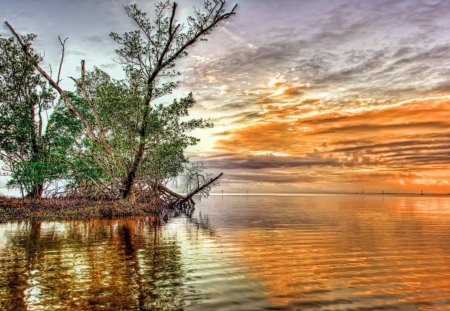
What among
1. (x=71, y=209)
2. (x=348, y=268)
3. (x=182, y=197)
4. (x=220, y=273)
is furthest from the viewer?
(x=182, y=197)

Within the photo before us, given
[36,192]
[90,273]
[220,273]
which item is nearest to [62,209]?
[36,192]

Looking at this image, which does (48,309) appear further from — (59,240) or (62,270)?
(59,240)

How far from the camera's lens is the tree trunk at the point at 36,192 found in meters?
33.9

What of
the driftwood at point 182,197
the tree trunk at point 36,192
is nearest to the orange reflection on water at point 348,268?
the driftwood at point 182,197

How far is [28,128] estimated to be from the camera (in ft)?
105

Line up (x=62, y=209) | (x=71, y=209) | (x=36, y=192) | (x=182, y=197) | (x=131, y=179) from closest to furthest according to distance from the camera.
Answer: (x=62, y=209) < (x=71, y=209) < (x=131, y=179) < (x=36, y=192) < (x=182, y=197)

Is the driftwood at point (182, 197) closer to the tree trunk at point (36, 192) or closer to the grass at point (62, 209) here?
the grass at point (62, 209)

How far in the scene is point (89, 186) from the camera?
3619 cm

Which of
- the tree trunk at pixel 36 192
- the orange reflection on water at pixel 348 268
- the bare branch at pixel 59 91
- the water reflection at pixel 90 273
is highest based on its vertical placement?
the bare branch at pixel 59 91

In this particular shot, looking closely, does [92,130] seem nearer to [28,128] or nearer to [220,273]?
[28,128]

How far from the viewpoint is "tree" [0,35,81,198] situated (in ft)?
97.8

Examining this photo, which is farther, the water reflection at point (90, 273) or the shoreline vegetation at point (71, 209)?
the shoreline vegetation at point (71, 209)

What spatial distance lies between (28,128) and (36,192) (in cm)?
658

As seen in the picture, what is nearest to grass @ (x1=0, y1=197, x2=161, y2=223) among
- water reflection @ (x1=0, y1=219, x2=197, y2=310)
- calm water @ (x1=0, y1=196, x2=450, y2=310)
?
calm water @ (x1=0, y1=196, x2=450, y2=310)
